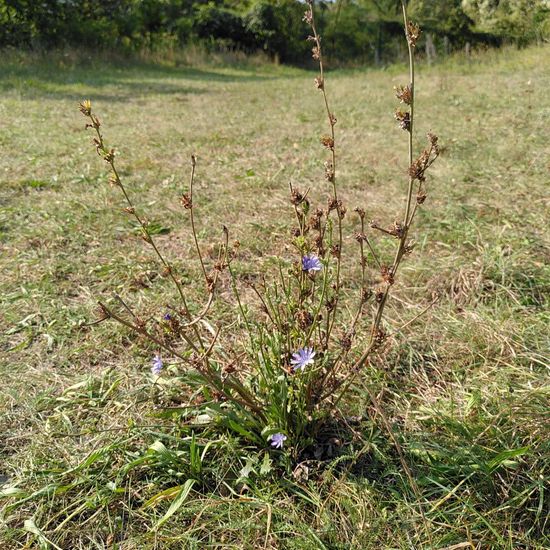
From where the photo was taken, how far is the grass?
4.08 ft

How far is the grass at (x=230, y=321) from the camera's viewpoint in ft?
4.08

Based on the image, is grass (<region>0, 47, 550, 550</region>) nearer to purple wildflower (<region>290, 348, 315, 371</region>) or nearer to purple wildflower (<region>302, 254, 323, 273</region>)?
purple wildflower (<region>302, 254, 323, 273</region>)

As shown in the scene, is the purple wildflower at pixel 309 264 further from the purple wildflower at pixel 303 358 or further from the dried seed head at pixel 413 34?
the dried seed head at pixel 413 34

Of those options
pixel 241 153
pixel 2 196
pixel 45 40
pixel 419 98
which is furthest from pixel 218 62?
pixel 2 196

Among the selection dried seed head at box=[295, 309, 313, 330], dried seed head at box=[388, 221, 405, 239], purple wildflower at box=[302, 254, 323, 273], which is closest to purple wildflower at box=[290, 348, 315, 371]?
dried seed head at box=[295, 309, 313, 330]

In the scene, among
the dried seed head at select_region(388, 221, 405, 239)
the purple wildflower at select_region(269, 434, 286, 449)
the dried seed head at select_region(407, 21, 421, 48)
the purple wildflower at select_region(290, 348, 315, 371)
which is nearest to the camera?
the dried seed head at select_region(407, 21, 421, 48)

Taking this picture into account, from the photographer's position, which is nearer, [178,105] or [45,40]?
[178,105]

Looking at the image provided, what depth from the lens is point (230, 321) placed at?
6.95ft

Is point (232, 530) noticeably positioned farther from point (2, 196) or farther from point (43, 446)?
point (2, 196)

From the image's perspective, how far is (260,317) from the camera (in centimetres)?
210

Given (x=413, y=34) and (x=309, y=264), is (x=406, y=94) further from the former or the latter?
(x=309, y=264)

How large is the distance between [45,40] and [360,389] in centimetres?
1536

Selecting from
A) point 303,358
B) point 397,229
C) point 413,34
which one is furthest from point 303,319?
point 413,34

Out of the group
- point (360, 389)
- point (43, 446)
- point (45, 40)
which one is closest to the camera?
point (43, 446)
